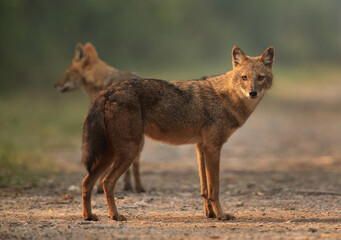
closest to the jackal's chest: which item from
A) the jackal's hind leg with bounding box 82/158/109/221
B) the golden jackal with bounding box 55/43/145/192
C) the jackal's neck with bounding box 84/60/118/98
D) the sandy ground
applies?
the jackal's hind leg with bounding box 82/158/109/221

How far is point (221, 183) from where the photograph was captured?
9.32 meters

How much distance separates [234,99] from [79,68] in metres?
3.69

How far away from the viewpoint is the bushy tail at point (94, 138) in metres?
6.23

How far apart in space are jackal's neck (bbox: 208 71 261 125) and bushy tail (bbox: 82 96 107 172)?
152 centimetres

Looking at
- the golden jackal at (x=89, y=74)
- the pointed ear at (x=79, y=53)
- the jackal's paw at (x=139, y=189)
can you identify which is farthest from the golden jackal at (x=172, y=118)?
the pointed ear at (x=79, y=53)

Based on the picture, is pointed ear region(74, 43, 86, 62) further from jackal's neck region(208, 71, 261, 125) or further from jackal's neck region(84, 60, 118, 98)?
jackal's neck region(208, 71, 261, 125)

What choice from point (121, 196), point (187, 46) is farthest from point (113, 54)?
point (121, 196)

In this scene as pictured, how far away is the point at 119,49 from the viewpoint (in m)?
29.7

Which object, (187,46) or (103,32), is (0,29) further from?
(187,46)

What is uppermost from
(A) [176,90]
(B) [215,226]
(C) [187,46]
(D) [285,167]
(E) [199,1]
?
(E) [199,1]

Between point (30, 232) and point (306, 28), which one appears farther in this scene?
point (306, 28)

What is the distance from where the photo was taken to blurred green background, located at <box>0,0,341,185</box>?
15.0 metres

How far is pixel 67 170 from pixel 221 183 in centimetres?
300

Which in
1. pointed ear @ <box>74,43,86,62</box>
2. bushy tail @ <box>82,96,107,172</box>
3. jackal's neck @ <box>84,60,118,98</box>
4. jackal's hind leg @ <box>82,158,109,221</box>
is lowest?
jackal's hind leg @ <box>82,158,109,221</box>
